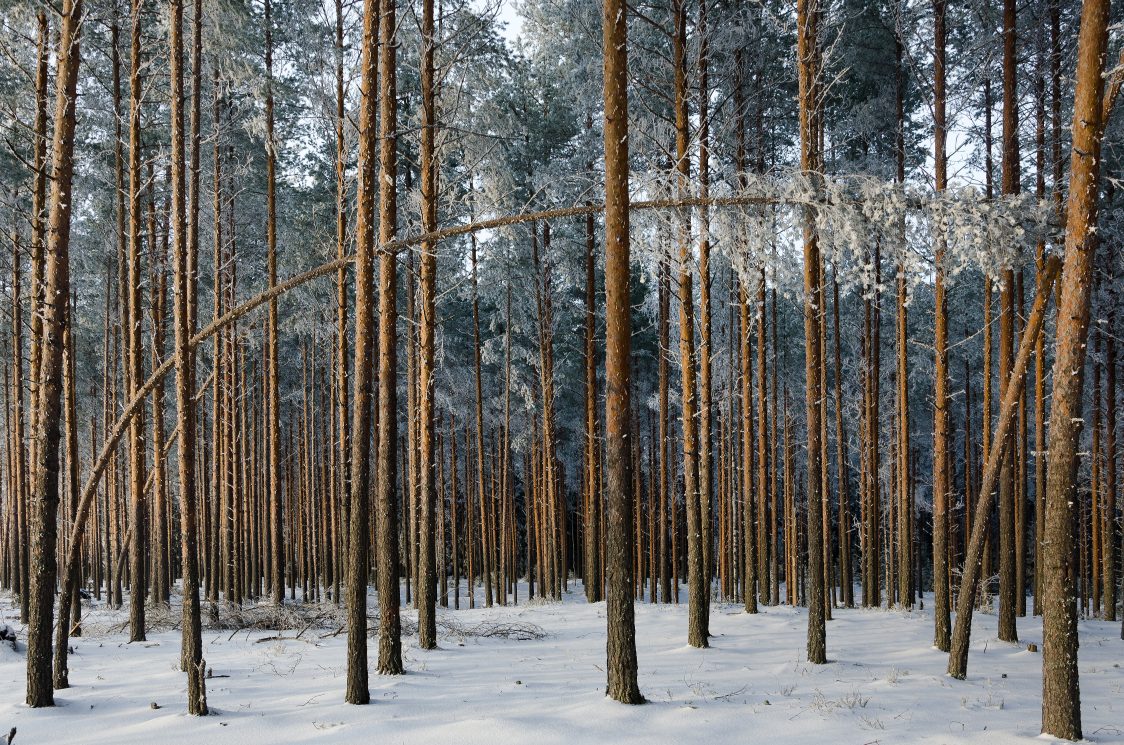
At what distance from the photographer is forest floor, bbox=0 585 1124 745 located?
6.35m

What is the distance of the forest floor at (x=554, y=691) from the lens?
6352 mm

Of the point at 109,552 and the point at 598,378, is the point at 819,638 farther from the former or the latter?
the point at 109,552

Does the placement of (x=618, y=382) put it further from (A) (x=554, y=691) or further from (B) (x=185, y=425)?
(B) (x=185, y=425)

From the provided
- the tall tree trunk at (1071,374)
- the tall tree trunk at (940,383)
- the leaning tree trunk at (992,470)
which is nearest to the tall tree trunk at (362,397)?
the tall tree trunk at (1071,374)

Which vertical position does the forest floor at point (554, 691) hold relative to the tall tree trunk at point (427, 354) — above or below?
below

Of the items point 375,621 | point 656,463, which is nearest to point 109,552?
point 375,621

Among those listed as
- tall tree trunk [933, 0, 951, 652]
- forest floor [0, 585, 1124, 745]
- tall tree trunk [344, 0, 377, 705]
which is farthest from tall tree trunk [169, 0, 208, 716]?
tall tree trunk [933, 0, 951, 652]

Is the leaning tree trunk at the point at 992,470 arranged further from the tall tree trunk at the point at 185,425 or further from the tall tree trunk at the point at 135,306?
the tall tree trunk at the point at 135,306

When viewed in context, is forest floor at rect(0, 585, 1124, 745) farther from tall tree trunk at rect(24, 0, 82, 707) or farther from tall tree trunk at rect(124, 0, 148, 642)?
tall tree trunk at rect(124, 0, 148, 642)

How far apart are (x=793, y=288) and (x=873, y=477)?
42.1ft

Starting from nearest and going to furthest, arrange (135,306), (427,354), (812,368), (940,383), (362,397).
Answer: (362,397) → (812,368) → (427,354) → (135,306) → (940,383)

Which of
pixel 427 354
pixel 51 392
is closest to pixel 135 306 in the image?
pixel 427 354

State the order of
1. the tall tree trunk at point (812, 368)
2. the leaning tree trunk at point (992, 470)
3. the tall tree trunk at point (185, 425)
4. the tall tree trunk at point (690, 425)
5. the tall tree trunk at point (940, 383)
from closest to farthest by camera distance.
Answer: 1. the tall tree trunk at point (185, 425)
2. the leaning tree trunk at point (992, 470)
3. the tall tree trunk at point (812, 368)
4. the tall tree trunk at point (690, 425)
5. the tall tree trunk at point (940, 383)

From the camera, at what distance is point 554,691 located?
7836 mm
